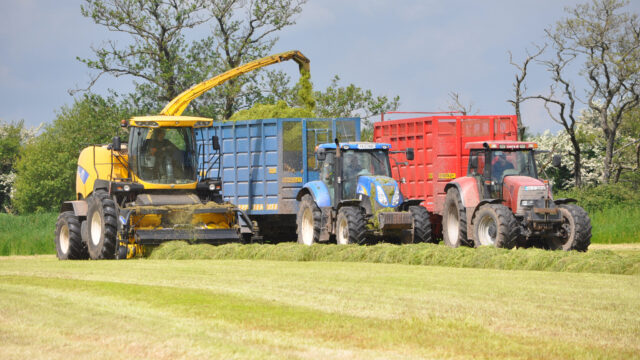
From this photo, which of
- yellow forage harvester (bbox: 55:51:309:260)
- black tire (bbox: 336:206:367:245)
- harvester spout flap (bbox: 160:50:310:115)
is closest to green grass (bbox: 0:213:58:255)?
harvester spout flap (bbox: 160:50:310:115)

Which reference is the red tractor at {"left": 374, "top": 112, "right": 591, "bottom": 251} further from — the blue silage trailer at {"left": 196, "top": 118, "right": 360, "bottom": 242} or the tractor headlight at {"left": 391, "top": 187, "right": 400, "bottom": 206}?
the blue silage trailer at {"left": 196, "top": 118, "right": 360, "bottom": 242}

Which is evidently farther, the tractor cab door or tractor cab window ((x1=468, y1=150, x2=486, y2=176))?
tractor cab window ((x1=468, y1=150, x2=486, y2=176))

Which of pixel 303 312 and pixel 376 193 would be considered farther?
pixel 376 193

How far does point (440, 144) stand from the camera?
20.3 metres

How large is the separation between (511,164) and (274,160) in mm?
6401

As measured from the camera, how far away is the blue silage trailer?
22.2 meters

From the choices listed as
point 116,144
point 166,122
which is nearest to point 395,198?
point 166,122

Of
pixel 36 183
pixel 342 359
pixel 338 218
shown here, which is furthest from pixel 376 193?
pixel 36 183

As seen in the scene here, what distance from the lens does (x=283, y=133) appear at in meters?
22.3

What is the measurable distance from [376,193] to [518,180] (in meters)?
2.91

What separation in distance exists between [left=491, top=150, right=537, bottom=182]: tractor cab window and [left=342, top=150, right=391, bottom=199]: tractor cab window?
2412 millimetres

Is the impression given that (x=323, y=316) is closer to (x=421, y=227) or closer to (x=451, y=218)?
(x=421, y=227)

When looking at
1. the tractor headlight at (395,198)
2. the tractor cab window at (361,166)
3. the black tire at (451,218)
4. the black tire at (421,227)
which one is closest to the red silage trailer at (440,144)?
the tractor cab window at (361,166)

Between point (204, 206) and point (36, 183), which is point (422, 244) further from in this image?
point (36, 183)
